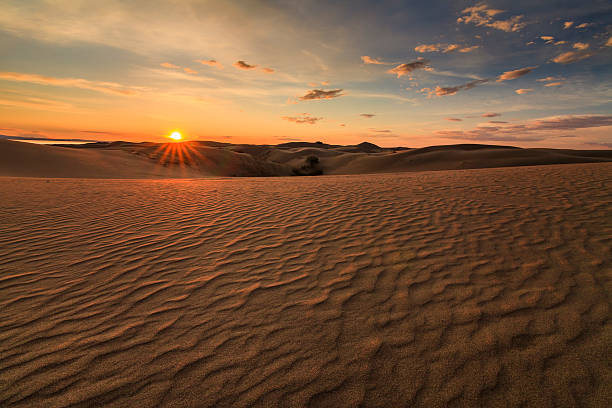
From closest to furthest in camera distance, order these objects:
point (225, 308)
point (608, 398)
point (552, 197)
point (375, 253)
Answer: point (608, 398)
point (225, 308)
point (375, 253)
point (552, 197)

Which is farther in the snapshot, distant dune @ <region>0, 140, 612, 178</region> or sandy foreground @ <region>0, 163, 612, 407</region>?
distant dune @ <region>0, 140, 612, 178</region>

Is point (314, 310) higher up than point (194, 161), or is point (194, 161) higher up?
point (194, 161)

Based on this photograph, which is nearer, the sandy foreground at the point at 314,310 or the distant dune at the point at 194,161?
the sandy foreground at the point at 314,310

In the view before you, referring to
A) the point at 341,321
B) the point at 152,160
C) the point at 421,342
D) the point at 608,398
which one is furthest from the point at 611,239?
the point at 152,160

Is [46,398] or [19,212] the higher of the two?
[19,212]

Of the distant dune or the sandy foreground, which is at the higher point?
the distant dune

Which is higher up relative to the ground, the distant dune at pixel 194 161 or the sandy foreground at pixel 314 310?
the distant dune at pixel 194 161

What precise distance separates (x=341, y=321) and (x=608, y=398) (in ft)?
6.80

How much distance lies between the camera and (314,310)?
124 inches

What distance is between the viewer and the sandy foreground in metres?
2.19

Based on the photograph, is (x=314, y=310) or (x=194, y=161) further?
(x=194, y=161)

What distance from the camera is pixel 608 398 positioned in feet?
6.64

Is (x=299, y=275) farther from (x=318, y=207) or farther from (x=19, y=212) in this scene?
(x=19, y=212)

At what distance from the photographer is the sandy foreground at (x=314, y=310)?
7.20 ft
